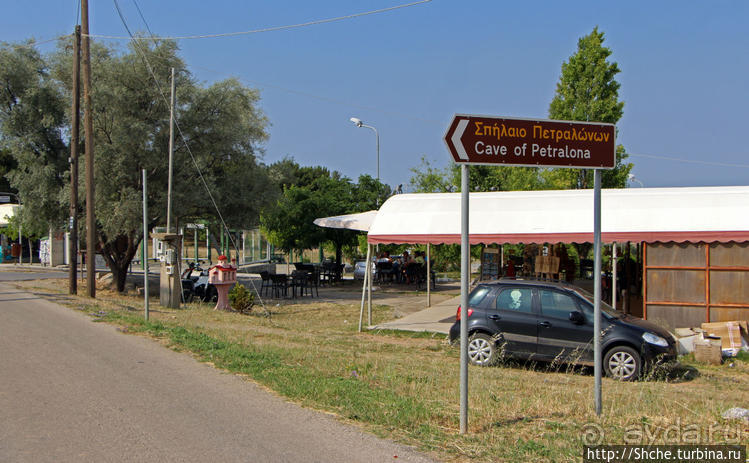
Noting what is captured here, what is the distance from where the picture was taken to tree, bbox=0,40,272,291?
21266 mm

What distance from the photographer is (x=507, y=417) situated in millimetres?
6043

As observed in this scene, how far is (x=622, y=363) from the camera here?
9.59 m

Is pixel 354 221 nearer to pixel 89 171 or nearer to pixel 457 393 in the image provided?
pixel 89 171

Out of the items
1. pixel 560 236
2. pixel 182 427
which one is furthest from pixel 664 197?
pixel 182 427

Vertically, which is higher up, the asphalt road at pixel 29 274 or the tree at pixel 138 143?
the tree at pixel 138 143

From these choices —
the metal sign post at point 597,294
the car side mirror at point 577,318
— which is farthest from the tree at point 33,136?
the metal sign post at point 597,294

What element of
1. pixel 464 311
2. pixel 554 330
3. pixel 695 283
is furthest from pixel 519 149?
pixel 695 283

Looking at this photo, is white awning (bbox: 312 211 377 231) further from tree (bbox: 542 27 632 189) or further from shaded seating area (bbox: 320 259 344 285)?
tree (bbox: 542 27 632 189)

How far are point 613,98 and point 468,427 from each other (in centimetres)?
1915

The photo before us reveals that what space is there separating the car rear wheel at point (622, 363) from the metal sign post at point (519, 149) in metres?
3.78

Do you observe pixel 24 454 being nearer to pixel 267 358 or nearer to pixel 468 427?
pixel 468 427

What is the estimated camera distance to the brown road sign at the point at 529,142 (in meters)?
5.52

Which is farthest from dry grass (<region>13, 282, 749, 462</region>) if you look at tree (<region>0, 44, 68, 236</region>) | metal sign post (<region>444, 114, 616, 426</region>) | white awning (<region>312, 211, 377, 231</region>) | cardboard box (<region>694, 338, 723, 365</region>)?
tree (<region>0, 44, 68, 236</region>)

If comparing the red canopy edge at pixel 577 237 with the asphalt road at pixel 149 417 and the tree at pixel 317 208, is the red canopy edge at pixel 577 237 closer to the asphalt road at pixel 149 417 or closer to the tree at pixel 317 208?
the asphalt road at pixel 149 417
